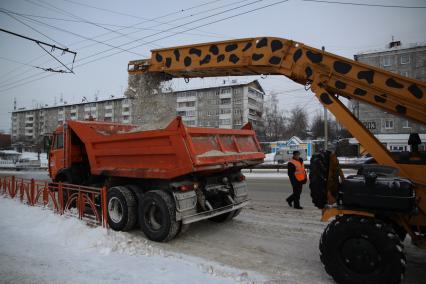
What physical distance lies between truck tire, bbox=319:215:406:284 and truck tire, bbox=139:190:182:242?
8.98ft

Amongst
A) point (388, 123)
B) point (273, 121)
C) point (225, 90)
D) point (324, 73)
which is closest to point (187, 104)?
point (225, 90)

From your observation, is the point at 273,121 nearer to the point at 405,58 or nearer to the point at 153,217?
the point at 405,58

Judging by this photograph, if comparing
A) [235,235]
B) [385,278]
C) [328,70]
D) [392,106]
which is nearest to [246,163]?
[235,235]

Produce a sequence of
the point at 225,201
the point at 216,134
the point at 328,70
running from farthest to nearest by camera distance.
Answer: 1. the point at 225,201
2. the point at 216,134
3. the point at 328,70

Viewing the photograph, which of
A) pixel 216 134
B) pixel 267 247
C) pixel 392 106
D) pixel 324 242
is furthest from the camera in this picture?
pixel 216 134

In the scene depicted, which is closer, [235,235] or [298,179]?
[235,235]

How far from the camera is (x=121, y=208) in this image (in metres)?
6.91

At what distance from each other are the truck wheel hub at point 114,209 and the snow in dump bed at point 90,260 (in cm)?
49

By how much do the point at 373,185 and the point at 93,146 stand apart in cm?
594

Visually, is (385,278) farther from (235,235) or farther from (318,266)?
(235,235)

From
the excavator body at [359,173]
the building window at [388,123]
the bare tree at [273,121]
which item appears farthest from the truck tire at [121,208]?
the bare tree at [273,121]

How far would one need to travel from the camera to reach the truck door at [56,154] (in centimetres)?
909

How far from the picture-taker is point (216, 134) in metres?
6.66

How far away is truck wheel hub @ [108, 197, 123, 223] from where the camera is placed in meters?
7.02
